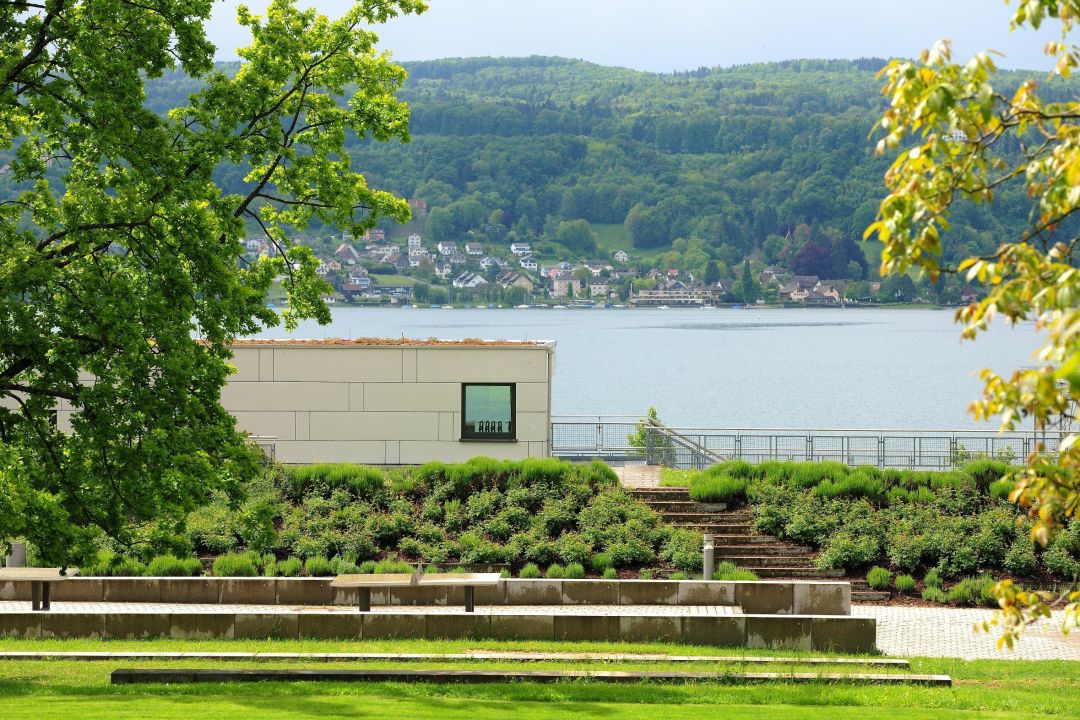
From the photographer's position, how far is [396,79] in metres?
21.8

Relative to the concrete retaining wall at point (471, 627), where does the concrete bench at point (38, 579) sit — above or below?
above

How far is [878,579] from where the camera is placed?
2402cm

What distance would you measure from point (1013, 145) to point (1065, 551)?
7114 inches

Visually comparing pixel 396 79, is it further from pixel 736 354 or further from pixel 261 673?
pixel 736 354

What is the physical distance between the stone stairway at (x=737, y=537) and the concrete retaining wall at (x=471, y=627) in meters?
5.98

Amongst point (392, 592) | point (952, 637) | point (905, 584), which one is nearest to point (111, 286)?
point (392, 592)

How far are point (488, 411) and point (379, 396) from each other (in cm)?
242

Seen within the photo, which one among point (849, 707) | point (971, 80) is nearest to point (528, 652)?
point (849, 707)

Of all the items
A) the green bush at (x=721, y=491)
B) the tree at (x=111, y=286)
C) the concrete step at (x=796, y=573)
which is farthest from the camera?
the green bush at (x=721, y=491)

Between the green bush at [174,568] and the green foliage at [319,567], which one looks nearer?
the green bush at [174,568]

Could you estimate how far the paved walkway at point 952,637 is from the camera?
1919 cm

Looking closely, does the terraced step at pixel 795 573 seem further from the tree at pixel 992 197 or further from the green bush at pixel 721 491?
the tree at pixel 992 197

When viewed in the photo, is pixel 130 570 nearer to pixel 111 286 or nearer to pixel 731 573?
pixel 111 286

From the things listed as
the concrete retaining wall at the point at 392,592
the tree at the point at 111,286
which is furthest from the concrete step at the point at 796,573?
the tree at the point at 111,286
